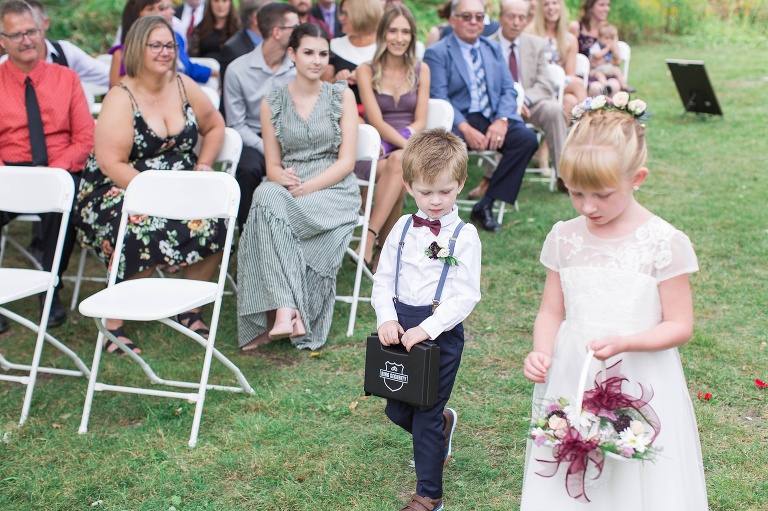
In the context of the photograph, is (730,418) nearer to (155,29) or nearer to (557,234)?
(557,234)

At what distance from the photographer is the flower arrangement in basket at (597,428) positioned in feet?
7.34

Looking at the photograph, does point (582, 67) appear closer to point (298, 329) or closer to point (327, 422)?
point (298, 329)

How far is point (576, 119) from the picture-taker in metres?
2.62

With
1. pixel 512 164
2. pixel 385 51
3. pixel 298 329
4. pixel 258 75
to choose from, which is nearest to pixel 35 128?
pixel 258 75

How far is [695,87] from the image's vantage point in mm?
11242

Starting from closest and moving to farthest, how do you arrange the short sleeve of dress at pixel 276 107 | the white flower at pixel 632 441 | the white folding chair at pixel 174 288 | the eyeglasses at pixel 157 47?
the white flower at pixel 632 441 < the white folding chair at pixel 174 288 < the eyeglasses at pixel 157 47 < the short sleeve of dress at pixel 276 107

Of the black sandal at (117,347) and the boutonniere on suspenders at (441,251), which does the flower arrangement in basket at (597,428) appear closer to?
the boutonniere on suspenders at (441,251)

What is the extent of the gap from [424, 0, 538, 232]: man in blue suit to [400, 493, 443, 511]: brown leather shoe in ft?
12.7

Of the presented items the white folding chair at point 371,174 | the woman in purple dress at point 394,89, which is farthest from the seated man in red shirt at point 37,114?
the woman in purple dress at point 394,89

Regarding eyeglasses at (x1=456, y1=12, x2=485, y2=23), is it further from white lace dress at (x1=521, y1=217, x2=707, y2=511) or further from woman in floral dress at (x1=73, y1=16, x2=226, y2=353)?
white lace dress at (x1=521, y1=217, x2=707, y2=511)

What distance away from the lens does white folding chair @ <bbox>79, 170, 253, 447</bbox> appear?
13.0 ft

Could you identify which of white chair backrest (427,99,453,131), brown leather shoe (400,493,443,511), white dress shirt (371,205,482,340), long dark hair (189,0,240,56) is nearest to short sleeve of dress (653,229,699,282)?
white dress shirt (371,205,482,340)

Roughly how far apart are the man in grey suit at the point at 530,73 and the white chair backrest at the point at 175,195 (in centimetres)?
388

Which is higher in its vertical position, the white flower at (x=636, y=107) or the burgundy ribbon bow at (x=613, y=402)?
the white flower at (x=636, y=107)
